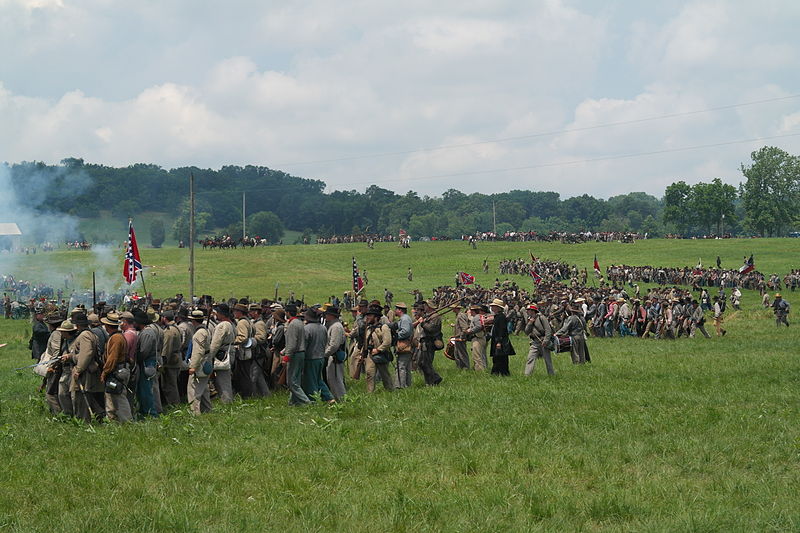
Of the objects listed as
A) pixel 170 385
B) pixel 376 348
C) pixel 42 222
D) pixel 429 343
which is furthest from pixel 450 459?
pixel 42 222

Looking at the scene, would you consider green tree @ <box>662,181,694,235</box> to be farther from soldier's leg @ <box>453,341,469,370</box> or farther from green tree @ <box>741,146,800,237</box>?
soldier's leg @ <box>453,341,469,370</box>

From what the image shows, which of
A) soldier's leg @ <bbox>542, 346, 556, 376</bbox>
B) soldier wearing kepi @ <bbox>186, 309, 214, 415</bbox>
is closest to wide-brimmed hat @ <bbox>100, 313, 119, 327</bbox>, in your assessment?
soldier wearing kepi @ <bbox>186, 309, 214, 415</bbox>

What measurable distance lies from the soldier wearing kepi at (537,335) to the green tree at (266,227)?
4691 inches

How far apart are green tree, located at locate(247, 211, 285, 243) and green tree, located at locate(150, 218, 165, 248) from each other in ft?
84.0

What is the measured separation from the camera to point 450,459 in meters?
10.0

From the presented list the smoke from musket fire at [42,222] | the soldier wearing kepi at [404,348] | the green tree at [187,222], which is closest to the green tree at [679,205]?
the green tree at [187,222]

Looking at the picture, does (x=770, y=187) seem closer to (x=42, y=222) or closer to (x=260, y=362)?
(x=42, y=222)

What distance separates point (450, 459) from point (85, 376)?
20.0 feet

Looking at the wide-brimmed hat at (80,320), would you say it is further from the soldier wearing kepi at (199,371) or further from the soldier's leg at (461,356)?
the soldier's leg at (461,356)

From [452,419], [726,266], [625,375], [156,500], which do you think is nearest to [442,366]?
[625,375]

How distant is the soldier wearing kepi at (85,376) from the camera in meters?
12.7

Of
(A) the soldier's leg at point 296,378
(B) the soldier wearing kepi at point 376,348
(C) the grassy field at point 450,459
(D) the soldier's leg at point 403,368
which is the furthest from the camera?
(D) the soldier's leg at point 403,368

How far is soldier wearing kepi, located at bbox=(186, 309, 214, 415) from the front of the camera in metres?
13.8

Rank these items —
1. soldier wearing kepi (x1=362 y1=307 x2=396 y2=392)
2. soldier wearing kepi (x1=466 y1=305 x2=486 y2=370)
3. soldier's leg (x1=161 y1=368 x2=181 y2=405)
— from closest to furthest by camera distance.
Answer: soldier's leg (x1=161 y1=368 x2=181 y2=405) < soldier wearing kepi (x1=362 y1=307 x2=396 y2=392) < soldier wearing kepi (x1=466 y1=305 x2=486 y2=370)
